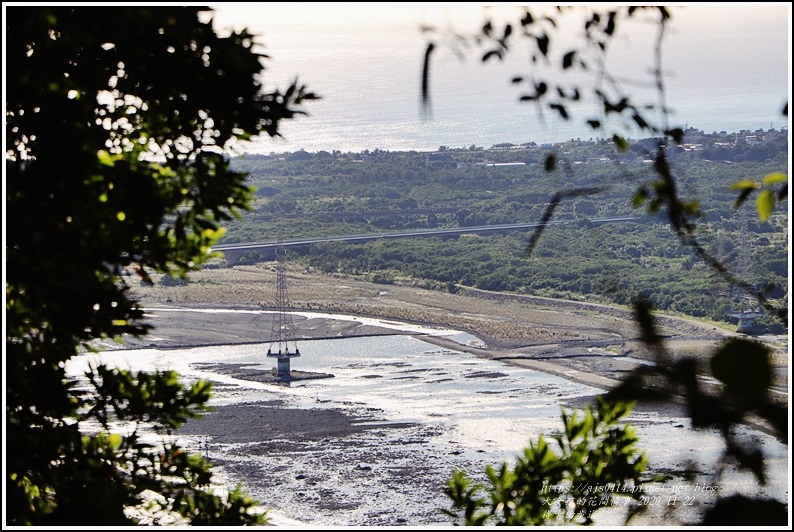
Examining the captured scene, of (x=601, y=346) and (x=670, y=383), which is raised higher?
(x=670, y=383)

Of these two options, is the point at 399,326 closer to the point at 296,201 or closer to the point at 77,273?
the point at 296,201

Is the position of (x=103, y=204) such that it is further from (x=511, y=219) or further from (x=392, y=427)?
(x=511, y=219)

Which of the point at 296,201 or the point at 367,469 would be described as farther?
the point at 296,201

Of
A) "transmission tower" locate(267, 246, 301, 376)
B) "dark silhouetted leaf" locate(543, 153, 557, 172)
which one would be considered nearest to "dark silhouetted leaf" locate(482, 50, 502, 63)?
"dark silhouetted leaf" locate(543, 153, 557, 172)

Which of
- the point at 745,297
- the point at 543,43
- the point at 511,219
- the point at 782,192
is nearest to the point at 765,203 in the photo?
the point at 782,192

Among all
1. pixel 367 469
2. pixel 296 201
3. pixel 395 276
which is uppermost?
pixel 296 201

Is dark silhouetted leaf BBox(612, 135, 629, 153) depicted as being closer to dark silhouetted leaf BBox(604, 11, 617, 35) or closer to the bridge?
dark silhouetted leaf BBox(604, 11, 617, 35)

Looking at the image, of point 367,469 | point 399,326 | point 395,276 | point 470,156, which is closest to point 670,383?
point 367,469
